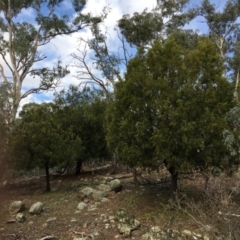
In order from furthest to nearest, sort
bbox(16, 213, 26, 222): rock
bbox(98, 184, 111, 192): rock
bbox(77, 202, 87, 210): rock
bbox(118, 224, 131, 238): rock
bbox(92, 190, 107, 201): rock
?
bbox(98, 184, 111, 192): rock < bbox(92, 190, 107, 201): rock < bbox(77, 202, 87, 210): rock < bbox(16, 213, 26, 222): rock < bbox(118, 224, 131, 238): rock

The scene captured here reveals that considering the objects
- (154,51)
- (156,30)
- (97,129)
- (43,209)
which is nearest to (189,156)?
(154,51)

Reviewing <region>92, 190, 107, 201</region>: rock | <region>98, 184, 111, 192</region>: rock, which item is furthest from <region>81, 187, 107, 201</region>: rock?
<region>98, 184, 111, 192</region>: rock

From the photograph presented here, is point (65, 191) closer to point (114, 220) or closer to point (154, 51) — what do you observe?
point (114, 220)

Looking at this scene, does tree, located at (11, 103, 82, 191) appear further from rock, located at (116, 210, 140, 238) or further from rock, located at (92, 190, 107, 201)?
rock, located at (116, 210, 140, 238)

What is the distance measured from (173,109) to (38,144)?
542 centimetres

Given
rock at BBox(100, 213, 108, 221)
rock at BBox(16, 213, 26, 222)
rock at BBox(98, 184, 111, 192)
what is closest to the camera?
rock at BBox(100, 213, 108, 221)

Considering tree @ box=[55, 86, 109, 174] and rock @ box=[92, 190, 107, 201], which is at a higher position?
tree @ box=[55, 86, 109, 174]

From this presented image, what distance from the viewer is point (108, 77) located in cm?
1839

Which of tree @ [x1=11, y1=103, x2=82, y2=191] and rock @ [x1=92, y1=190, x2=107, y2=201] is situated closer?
rock @ [x1=92, y1=190, x2=107, y2=201]

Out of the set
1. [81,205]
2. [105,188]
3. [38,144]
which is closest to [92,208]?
[81,205]

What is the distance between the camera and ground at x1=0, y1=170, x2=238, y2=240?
7723 mm

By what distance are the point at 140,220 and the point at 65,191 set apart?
4.10m

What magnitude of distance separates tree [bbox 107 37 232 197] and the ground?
1.16 m

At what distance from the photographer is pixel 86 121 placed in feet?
50.0
